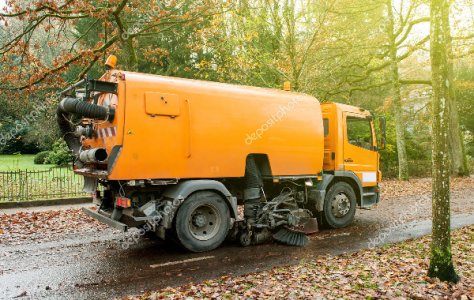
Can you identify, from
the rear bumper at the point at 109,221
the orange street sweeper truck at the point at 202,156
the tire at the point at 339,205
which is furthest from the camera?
the tire at the point at 339,205

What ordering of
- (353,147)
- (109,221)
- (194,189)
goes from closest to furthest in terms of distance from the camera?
(109,221) < (194,189) < (353,147)

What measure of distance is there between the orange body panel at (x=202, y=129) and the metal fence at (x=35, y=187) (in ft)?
23.0

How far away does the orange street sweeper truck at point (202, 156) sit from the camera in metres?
6.59

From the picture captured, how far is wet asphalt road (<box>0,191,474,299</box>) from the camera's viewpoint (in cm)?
546

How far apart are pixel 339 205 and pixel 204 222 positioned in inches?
152

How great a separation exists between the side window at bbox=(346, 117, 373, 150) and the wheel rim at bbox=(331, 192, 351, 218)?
55.3 inches

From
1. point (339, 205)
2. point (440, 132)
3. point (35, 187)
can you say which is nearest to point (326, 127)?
point (339, 205)

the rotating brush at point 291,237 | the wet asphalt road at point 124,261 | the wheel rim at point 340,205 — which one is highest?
the wheel rim at point 340,205

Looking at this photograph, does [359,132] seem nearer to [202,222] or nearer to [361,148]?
[361,148]

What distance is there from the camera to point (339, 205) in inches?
378

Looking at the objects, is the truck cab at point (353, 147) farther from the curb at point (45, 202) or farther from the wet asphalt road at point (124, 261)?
the curb at point (45, 202)

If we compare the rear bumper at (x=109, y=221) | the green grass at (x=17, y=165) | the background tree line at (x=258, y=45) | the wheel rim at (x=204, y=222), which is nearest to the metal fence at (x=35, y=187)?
the background tree line at (x=258, y=45)

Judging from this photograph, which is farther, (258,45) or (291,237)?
(258,45)

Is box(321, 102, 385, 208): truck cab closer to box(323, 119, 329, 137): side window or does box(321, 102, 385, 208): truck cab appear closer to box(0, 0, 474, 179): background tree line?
box(323, 119, 329, 137): side window
